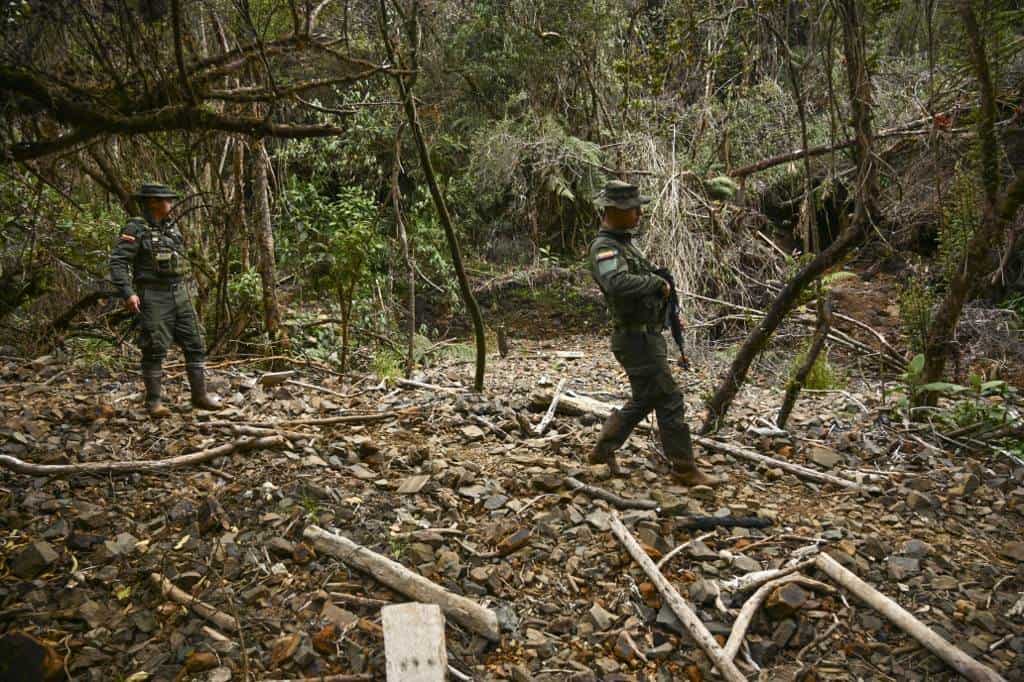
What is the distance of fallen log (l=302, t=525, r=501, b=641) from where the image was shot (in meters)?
2.99

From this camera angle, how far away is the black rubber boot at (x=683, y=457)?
438 cm

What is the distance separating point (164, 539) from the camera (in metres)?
3.42

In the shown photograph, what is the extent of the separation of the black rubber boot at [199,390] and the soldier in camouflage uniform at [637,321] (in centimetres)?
336

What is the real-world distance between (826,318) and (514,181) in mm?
8226

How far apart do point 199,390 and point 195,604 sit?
277 cm

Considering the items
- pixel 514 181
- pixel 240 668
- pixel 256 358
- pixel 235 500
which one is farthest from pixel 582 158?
pixel 240 668

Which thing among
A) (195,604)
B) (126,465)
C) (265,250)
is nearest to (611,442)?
(195,604)

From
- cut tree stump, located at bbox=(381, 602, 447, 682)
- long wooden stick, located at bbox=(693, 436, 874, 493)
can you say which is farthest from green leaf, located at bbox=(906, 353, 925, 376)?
cut tree stump, located at bbox=(381, 602, 447, 682)

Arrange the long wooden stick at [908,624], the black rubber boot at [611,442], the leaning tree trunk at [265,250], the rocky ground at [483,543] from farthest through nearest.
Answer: the leaning tree trunk at [265,250]
the black rubber boot at [611,442]
the rocky ground at [483,543]
the long wooden stick at [908,624]

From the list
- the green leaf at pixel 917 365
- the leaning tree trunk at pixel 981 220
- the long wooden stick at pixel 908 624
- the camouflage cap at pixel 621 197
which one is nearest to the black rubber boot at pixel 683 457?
the long wooden stick at pixel 908 624

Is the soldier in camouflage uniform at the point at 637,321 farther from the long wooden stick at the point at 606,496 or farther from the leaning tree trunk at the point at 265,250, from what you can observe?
the leaning tree trunk at the point at 265,250

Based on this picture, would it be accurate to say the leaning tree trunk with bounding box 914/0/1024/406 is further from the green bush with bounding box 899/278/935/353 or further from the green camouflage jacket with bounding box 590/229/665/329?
the green camouflage jacket with bounding box 590/229/665/329

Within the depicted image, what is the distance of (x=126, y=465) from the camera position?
3990 mm

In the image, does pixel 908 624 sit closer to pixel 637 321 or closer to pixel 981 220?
pixel 637 321
